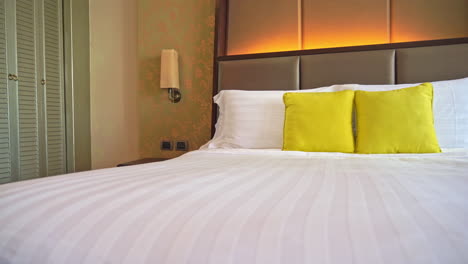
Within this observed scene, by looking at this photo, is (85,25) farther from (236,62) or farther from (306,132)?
(306,132)

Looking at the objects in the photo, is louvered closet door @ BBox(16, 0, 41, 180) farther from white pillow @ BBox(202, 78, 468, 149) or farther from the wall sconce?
white pillow @ BBox(202, 78, 468, 149)

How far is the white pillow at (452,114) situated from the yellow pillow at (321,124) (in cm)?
45

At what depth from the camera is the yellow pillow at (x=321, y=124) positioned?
59.6 inches

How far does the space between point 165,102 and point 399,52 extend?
199 centimetres

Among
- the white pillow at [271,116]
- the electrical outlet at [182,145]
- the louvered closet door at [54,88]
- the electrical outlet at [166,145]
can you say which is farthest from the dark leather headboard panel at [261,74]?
the louvered closet door at [54,88]

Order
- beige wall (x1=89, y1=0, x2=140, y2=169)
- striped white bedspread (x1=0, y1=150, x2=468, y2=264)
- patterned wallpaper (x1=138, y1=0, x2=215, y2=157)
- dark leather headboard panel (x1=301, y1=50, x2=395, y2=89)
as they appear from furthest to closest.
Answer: beige wall (x1=89, y1=0, x2=140, y2=169) < patterned wallpaper (x1=138, y1=0, x2=215, y2=157) < dark leather headboard panel (x1=301, y1=50, x2=395, y2=89) < striped white bedspread (x1=0, y1=150, x2=468, y2=264)

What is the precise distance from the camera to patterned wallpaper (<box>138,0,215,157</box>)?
268cm

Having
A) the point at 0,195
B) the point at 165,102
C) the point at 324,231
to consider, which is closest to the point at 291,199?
the point at 324,231

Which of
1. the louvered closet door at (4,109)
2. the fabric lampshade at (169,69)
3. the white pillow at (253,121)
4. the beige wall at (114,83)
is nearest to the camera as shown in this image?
the white pillow at (253,121)

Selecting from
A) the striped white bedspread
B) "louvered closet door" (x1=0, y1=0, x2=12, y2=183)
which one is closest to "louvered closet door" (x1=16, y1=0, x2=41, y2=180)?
"louvered closet door" (x1=0, y1=0, x2=12, y2=183)

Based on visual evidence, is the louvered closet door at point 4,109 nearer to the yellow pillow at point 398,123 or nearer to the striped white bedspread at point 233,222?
the striped white bedspread at point 233,222

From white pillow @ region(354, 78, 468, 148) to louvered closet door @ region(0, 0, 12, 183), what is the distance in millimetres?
2806

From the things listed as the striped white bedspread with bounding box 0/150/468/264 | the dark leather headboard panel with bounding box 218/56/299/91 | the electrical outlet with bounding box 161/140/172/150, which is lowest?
the electrical outlet with bounding box 161/140/172/150

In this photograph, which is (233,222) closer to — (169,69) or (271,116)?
(271,116)
